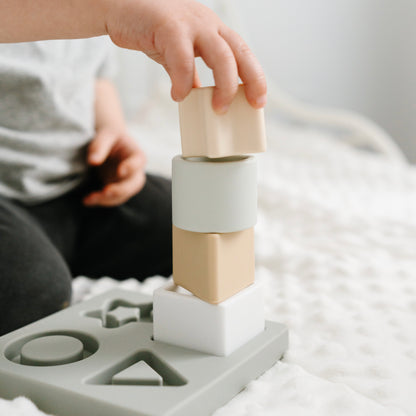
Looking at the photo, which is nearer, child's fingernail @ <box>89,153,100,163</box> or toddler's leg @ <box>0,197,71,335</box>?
toddler's leg @ <box>0,197,71,335</box>

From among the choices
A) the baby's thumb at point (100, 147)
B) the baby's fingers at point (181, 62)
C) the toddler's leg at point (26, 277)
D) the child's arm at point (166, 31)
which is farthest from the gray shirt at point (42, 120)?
the baby's fingers at point (181, 62)

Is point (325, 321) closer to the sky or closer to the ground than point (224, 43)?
closer to the ground

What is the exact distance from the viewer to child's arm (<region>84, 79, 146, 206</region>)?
803 mm

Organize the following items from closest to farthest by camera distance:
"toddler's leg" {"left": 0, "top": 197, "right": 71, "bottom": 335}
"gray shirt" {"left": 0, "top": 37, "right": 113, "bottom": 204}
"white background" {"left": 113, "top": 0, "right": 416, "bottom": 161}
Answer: "toddler's leg" {"left": 0, "top": 197, "right": 71, "bottom": 335} < "gray shirt" {"left": 0, "top": 37, "right": 113, "bottom": 204} < "white background" {"left": 113, "top": 0, "right": 416, "bottom": 161}

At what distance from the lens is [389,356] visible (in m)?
0.52

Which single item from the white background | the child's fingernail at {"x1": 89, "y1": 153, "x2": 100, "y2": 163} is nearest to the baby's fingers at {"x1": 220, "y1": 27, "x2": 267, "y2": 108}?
the child's fingernail at {"x1": 89, "y1": 153, "x2": 100, "y2": 163}

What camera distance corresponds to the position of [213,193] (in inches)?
18.2

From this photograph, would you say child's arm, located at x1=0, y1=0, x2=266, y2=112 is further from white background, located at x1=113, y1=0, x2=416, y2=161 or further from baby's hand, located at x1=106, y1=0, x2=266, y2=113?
white background, located at x1=113, y1=0, x2=416, y2=161

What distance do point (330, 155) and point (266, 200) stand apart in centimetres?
33

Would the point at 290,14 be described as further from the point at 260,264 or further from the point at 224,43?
the point at 224,43

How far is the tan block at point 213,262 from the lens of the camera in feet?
1.54

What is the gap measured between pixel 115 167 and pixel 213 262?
1.44 ft

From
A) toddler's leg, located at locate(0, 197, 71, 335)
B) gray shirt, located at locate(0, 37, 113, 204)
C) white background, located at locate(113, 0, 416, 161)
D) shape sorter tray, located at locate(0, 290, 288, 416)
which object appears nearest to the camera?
shape sorter tray, located at locate(0, 290, 288, 416)

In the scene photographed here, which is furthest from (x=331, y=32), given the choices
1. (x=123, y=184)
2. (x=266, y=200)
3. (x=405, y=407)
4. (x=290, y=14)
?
(x=405, y=407)
